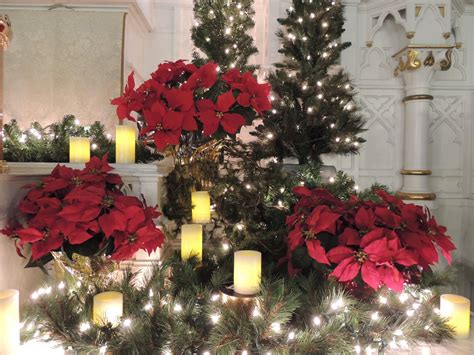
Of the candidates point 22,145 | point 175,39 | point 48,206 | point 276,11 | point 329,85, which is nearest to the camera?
point 48,206

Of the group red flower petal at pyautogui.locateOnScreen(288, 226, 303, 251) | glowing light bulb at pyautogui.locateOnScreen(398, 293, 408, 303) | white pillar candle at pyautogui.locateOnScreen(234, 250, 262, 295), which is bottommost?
glowing light bulb at pyautogui.locateOnScreen(398, 293, 408, 303)

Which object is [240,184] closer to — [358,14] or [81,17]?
[81,17]

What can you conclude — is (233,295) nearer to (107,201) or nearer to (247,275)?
(247,275)

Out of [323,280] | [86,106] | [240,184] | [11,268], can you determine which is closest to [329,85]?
[240,184]

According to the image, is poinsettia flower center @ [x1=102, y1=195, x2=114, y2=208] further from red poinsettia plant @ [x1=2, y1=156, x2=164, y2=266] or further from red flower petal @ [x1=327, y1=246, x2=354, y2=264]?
red flower petal @ [x1=327, y1=246, x2=354, y2=264]

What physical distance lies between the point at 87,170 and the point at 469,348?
0.98 metres

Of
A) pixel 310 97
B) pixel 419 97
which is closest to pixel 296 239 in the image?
pixel 310 97

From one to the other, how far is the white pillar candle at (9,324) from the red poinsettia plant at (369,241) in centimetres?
54

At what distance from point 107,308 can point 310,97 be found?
1.27 meters

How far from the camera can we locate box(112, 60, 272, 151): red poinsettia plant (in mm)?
726

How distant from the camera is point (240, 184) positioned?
3.19 ft

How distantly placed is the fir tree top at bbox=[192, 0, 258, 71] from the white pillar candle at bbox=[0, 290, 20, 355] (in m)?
1.50

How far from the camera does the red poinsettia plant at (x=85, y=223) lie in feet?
2.04

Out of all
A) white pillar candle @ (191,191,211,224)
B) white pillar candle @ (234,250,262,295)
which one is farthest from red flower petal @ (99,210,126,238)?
white pillar candle @ (191,191,211,224)
